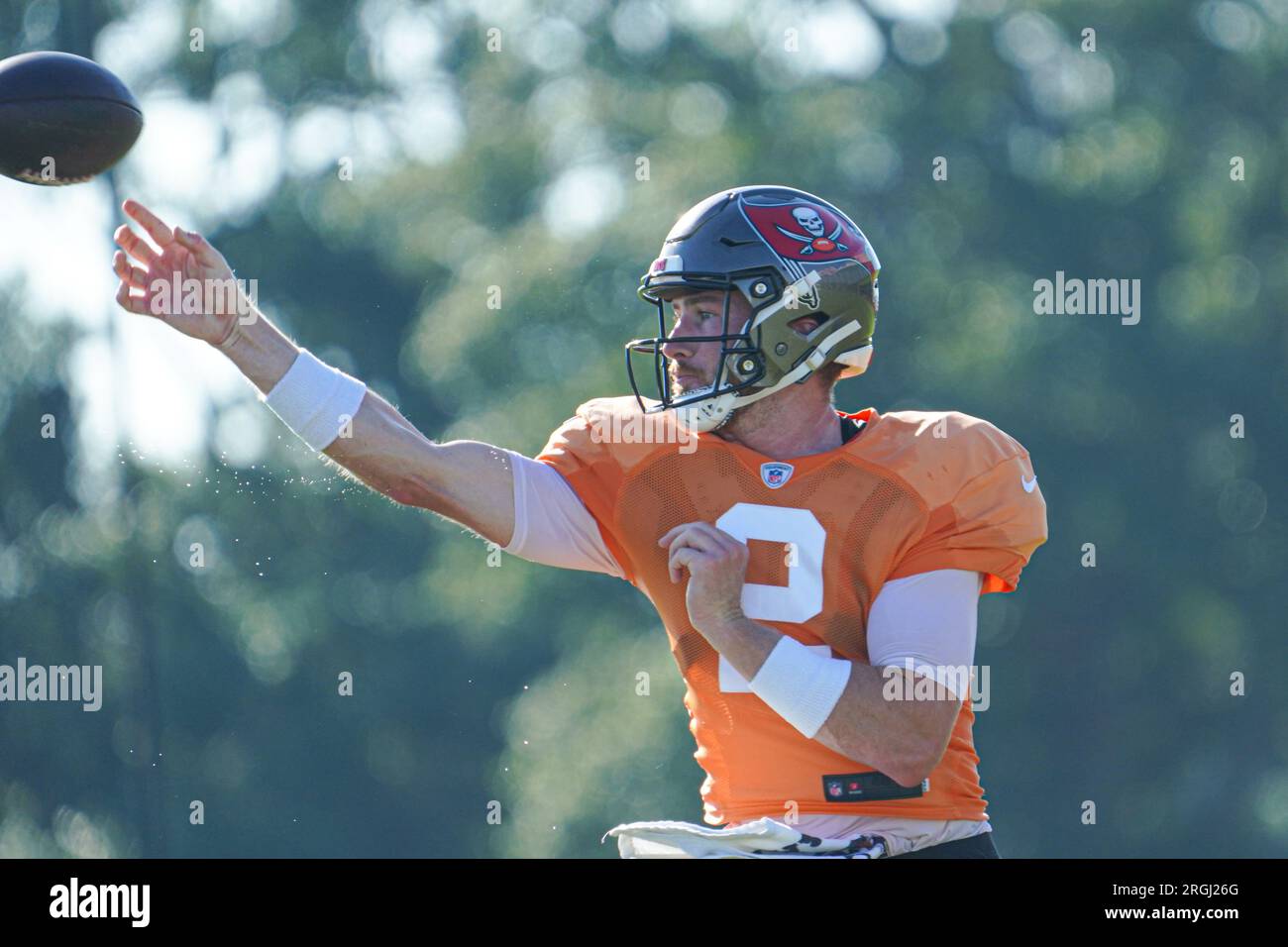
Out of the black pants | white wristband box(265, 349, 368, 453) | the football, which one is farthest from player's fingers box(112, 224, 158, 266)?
the black pants

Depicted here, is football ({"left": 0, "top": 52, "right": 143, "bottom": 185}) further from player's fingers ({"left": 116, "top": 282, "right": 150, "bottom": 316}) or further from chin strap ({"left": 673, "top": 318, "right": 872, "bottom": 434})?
chin strap ({"left": 673, "top": 318, "right": 872, "bottom": 434})

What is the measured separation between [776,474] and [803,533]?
5.4 inches

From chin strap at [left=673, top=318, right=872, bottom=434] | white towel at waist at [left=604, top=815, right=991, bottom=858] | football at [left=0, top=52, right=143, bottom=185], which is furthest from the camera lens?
football at [left=0, top=52, right=143, bottom=185]

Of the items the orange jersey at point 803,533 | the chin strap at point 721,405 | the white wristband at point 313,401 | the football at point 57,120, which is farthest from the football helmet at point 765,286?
the football at point 57,120

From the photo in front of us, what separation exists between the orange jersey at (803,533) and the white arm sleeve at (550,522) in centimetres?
3

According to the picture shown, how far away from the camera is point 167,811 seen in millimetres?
15570

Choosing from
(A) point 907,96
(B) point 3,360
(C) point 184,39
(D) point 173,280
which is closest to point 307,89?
(C) point 184,39

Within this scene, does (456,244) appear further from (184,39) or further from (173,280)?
(173,280)

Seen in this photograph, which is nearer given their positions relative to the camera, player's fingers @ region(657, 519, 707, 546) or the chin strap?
player's fingers @ region(657, 519, 707, 546)

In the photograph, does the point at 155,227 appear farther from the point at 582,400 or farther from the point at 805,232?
the point at 582,400

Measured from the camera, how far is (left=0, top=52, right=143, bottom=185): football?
4.20 meters

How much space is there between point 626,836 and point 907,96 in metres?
13.5

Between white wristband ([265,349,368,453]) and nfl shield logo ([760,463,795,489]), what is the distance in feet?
2.53

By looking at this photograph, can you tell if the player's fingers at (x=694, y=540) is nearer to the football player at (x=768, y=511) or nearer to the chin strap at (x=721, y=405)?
the football player at (x=768, y=511)
